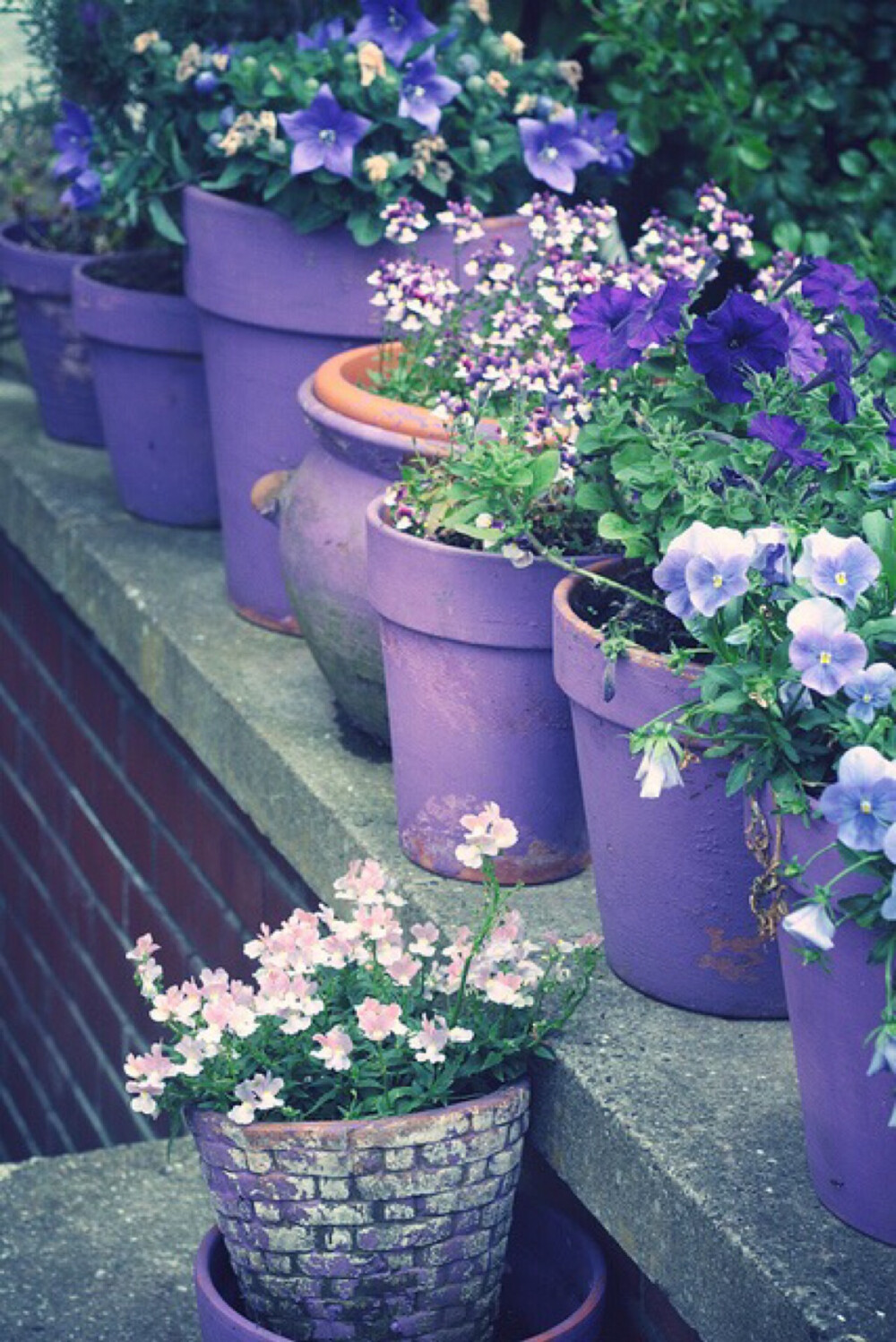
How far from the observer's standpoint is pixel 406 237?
2.33 m

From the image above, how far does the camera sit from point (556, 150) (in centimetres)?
265

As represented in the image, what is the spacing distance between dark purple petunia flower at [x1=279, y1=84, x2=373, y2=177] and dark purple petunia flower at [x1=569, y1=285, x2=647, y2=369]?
0.77 metres

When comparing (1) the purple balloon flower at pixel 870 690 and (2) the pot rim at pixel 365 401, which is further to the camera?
(2) the pot rim at pixel 365 401

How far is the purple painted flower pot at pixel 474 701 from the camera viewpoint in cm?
198

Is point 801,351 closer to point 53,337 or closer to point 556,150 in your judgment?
point 556,150

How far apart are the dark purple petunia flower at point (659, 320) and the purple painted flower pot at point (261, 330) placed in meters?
0.85

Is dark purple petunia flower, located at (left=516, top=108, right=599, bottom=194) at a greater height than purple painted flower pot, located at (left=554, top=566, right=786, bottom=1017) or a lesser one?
greater

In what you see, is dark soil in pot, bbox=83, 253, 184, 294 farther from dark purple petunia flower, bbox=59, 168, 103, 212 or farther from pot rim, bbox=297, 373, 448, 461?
pot rim, bbox=297, 373, 448, 461

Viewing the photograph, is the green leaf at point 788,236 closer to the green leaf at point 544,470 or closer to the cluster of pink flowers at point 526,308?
the cluster of pink flowers at point 526,308

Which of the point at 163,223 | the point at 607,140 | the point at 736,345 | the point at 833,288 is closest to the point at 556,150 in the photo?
the point at 607,140

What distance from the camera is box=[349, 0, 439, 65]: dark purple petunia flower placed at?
261 centimetres

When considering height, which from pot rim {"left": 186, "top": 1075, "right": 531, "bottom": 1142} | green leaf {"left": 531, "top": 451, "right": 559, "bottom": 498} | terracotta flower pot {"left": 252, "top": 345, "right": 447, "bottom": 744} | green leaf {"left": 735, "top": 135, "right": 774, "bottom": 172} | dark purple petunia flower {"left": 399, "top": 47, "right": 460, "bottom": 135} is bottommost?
pot rim {"left": 186, "top": 1075, "right": 531, "bottom": 1142}

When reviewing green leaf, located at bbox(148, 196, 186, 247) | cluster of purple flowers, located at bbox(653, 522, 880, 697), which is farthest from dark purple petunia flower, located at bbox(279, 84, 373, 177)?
cluster of purple flowers, located at bbox(653, 522, 880, 697)

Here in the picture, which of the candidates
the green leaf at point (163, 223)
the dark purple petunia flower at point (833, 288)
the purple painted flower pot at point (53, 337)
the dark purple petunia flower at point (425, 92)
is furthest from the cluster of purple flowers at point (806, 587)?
the purple painted flower pot at point (53, 337)
